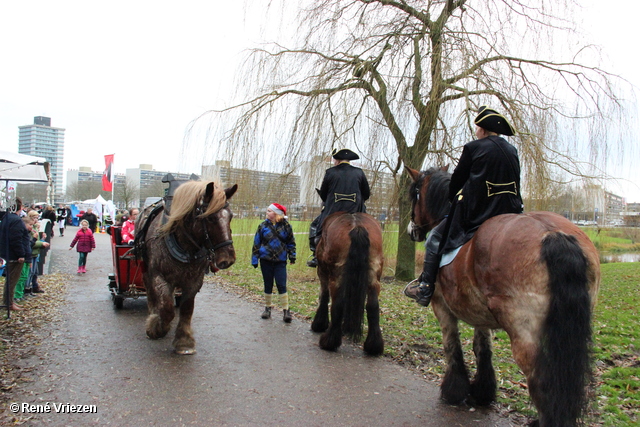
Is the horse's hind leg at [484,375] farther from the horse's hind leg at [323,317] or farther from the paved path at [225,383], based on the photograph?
→ the horse's hind leg at [323,317]

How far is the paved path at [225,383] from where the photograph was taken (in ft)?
12.4

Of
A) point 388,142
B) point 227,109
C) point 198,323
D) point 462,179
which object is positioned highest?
point 227,109

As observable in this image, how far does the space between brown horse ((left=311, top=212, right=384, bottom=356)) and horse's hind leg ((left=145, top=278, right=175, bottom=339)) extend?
1.98 metres

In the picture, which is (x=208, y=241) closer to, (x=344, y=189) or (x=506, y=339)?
(x=344, y=189)

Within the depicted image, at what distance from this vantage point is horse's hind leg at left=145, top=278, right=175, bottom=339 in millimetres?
5277

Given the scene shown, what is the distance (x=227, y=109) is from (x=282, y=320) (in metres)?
4.80

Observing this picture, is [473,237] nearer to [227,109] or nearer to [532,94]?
[532,94]

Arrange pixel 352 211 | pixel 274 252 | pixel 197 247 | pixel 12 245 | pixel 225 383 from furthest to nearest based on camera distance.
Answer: pixel 274 252, pixel 12 245, pixel 352 211, pixel 197 247, pixel 225 383

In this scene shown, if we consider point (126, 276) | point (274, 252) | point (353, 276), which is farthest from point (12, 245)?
point (353, 276)

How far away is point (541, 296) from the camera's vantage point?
111 inches

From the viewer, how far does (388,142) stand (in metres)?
8.90

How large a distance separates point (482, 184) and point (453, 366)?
5.73 feet

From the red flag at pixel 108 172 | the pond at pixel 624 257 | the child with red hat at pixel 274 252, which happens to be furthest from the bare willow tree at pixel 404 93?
the red flag at pixel 108 172

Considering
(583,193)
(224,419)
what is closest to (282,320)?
(224,419)
